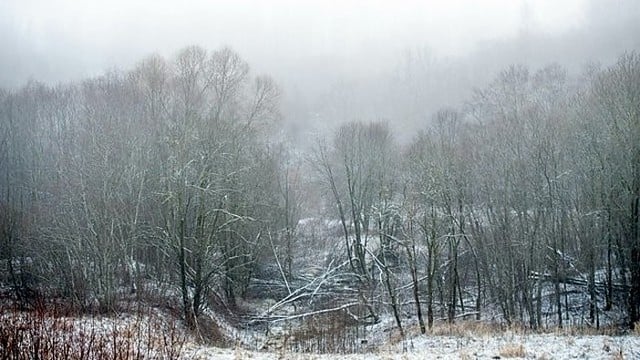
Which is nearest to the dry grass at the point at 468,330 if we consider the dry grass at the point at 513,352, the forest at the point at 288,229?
the forest at the point at 288,229

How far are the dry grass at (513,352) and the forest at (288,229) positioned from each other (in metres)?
6.54

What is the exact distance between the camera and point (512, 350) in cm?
1159

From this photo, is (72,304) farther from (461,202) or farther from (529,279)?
(529,279)

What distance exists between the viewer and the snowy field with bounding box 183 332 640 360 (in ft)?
37.3

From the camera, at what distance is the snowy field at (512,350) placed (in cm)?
1138

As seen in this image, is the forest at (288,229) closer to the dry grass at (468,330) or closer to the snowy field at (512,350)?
the dry grass at (468,330)

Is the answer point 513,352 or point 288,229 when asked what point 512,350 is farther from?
point 288,229

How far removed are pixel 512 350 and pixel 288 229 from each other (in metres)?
19.2

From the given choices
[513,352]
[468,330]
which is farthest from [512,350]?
[468,330]

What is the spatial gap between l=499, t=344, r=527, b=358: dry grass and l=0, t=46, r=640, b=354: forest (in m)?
6.54

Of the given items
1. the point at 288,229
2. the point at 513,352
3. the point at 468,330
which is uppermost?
the point at 288,229

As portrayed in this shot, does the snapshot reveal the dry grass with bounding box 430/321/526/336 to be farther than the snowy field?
Yes

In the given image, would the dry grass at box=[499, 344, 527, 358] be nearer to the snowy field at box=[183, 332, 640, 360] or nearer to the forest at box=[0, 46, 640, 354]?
the snowy field at box=[183, 332, 640, 360]

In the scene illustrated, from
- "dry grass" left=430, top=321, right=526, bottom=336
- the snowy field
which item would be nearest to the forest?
A: "dry grass" left=430, top=321, right=526, bottom=336
